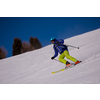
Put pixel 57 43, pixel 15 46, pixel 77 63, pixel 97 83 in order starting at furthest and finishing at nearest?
1. pixel 15 46
2. pixel 57 43
3. pixel 77 63
4. pixel 97 83

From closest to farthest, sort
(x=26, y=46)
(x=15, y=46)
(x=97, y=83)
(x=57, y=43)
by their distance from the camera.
Result: (x=97, y=83) → (x=57, y=43) → (x=15, y=46) → (x=26, y=46)

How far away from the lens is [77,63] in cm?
571

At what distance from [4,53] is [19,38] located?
8.17 m

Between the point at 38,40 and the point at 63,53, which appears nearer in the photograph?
the point at 63,53

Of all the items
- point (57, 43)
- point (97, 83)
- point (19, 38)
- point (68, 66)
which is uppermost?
point (19, 38)

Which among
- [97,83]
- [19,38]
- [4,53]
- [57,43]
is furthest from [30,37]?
[97,83]

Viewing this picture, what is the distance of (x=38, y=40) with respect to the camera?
53.2 meters

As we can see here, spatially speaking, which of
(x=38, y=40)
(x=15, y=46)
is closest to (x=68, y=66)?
(x=15, y=46)

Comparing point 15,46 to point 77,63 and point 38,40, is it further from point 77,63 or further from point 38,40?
point 77,63

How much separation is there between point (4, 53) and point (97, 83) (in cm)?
4609
